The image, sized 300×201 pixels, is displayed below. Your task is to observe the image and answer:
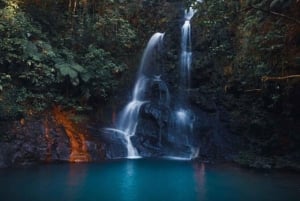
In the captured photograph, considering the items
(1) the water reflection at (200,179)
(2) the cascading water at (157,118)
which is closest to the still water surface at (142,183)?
(1) the water reflection at (200,179)

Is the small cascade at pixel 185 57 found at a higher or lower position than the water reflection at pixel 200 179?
higher

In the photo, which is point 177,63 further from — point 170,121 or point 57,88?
point 57,88

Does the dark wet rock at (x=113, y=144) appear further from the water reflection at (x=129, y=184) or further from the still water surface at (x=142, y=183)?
the water reflection at (x=129, y=184)

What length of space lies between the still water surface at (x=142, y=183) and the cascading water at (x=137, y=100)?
2.13 metres

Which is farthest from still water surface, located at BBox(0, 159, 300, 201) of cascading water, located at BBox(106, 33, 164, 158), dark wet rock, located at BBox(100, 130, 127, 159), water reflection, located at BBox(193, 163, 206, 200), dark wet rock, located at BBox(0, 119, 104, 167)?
cascading water, located at BBox(106, 33, 164, 158)

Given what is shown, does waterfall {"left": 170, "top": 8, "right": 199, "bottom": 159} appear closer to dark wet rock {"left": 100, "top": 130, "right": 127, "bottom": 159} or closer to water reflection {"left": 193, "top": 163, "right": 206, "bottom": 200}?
water reflection {"left": 193, "top": 163, "right": 206, "bottom": 200}

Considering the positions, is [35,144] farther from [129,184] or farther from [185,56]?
[185,56]

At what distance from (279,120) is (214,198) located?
20.9 feet

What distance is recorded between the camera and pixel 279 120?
1359 centimetres

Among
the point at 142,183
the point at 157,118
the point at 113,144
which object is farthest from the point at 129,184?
the point at 157,118

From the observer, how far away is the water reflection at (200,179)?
875 cm

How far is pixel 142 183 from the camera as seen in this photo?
31.6ft

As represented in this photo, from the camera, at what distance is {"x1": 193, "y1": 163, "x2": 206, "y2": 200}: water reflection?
875 cm

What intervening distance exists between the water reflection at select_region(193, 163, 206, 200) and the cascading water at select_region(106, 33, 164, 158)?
8.00ft
